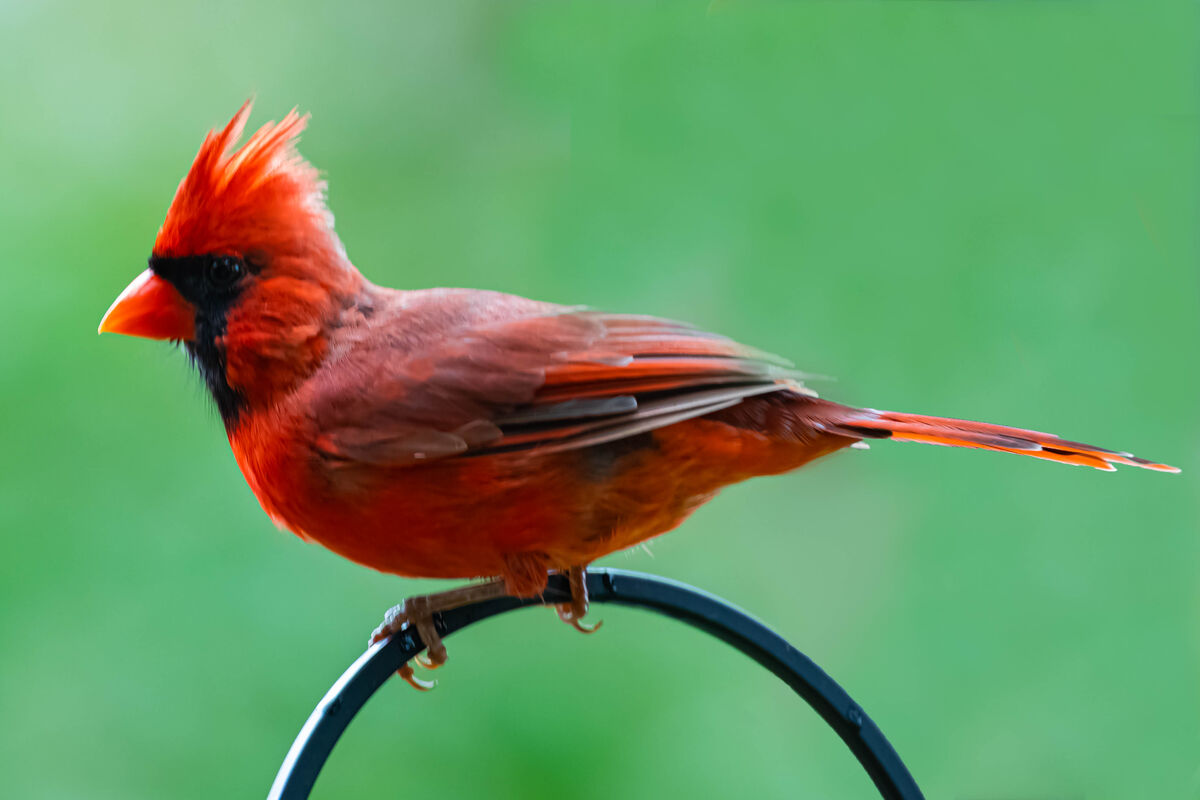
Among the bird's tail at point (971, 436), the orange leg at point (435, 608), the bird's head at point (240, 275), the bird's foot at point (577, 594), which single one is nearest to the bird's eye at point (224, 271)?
the bird's head at point (240, 275)

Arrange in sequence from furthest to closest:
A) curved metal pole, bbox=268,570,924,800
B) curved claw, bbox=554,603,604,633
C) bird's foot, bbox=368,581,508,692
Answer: curved claw, bbox=554,603,604,633 < bird's foot, bbox=368,581,508,692 < curved metal pole, bbox=268,570,924,800

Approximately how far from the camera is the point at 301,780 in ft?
3.79

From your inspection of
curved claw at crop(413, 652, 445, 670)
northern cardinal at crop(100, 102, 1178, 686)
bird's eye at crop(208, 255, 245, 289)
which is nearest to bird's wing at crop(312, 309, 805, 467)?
northern cardinal at crop(100, 102, 1178, 686)

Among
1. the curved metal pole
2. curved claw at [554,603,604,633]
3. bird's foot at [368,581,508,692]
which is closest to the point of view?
the curved metal pole

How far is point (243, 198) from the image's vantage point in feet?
4.75

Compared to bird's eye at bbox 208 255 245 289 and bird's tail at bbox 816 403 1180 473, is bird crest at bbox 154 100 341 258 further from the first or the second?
bird's tail at bbox 816 403 1180 473

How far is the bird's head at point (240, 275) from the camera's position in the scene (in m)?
1.45

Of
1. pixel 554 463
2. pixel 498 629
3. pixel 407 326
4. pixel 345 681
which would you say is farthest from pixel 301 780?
pixel 498 629

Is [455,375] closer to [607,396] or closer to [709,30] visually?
[607,396]

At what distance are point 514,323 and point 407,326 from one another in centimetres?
14

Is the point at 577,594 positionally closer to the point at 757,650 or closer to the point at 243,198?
the point at 757,650

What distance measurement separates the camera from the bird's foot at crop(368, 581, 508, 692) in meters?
1.49

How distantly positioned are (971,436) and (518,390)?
0.59m

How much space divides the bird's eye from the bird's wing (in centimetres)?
17
